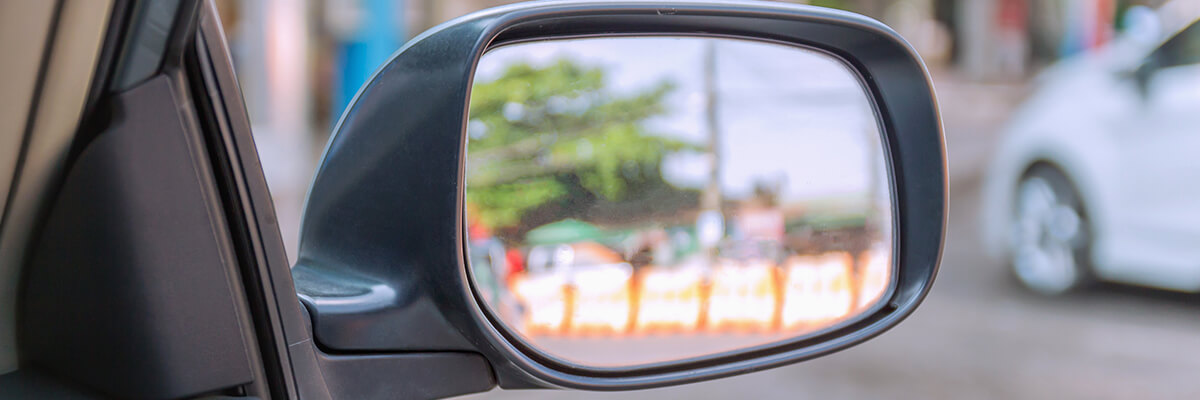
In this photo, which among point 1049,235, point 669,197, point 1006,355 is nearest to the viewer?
point 669,197

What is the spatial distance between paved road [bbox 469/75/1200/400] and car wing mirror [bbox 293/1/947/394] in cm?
230

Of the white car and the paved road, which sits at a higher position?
the white car

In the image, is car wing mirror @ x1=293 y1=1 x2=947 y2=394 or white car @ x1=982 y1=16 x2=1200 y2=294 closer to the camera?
car wing mirror @ x1=293 y1=1 x2=947 y2=394

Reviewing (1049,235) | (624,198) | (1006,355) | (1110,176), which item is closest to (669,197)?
(624,198)

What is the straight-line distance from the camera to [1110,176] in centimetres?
604

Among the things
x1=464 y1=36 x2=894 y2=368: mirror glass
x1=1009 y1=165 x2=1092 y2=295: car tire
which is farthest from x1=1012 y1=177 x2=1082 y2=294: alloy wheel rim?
x1=464 y1=36 x2=894 y2=368: mirror glass

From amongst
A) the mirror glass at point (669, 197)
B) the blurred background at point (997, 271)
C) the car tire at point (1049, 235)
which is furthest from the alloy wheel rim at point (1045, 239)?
the mirror glass at point (669, 197)

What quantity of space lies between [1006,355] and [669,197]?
427cm

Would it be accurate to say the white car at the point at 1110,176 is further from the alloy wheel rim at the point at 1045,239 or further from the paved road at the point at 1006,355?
the paved road at the point at 1006,355

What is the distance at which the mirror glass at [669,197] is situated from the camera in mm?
1137

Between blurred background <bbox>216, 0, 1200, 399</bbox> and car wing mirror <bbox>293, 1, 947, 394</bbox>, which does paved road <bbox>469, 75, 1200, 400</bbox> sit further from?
car wing mirror <bbox>293, 1, 947, 394</bbox>

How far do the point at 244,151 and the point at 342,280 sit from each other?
0.19 m

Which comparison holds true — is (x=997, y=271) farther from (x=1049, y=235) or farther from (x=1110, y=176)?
(x=1110, y=176)

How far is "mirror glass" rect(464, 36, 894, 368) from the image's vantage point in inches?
44.8
